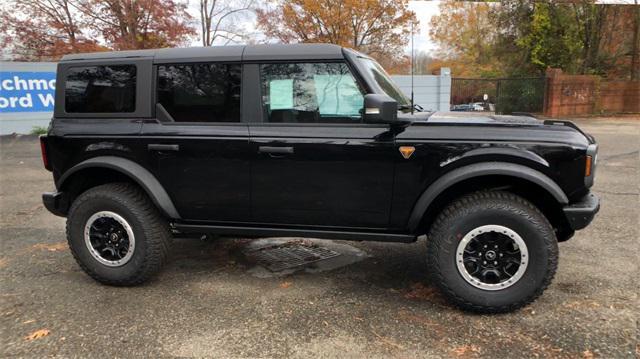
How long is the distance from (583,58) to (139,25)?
74.4ft

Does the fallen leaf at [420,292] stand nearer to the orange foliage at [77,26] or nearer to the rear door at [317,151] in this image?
the rear door at [317,151]

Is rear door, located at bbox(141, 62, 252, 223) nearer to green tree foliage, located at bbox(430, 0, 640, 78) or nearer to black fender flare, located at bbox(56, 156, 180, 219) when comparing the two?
black fender flare, located at bbox(56, 156, 180, 219)

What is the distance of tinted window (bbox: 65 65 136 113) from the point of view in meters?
3.82

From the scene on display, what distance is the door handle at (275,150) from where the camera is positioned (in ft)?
11.4

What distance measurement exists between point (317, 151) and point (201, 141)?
913 millimetres

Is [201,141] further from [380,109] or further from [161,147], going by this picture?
[380,109]

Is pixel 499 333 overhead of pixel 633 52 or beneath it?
beneath

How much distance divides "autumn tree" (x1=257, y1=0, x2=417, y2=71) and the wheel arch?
24130 millimetres

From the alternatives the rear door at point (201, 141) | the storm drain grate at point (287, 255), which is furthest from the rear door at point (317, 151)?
the storm drain grate at point (287, 255)

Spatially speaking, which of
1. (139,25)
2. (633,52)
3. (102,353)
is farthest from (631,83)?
(102,353)

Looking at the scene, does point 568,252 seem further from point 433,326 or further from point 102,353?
point 102,353

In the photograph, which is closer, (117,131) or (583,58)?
(117,131)

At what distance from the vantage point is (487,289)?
3291mm

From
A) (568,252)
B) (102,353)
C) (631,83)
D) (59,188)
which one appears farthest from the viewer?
(631,83)
